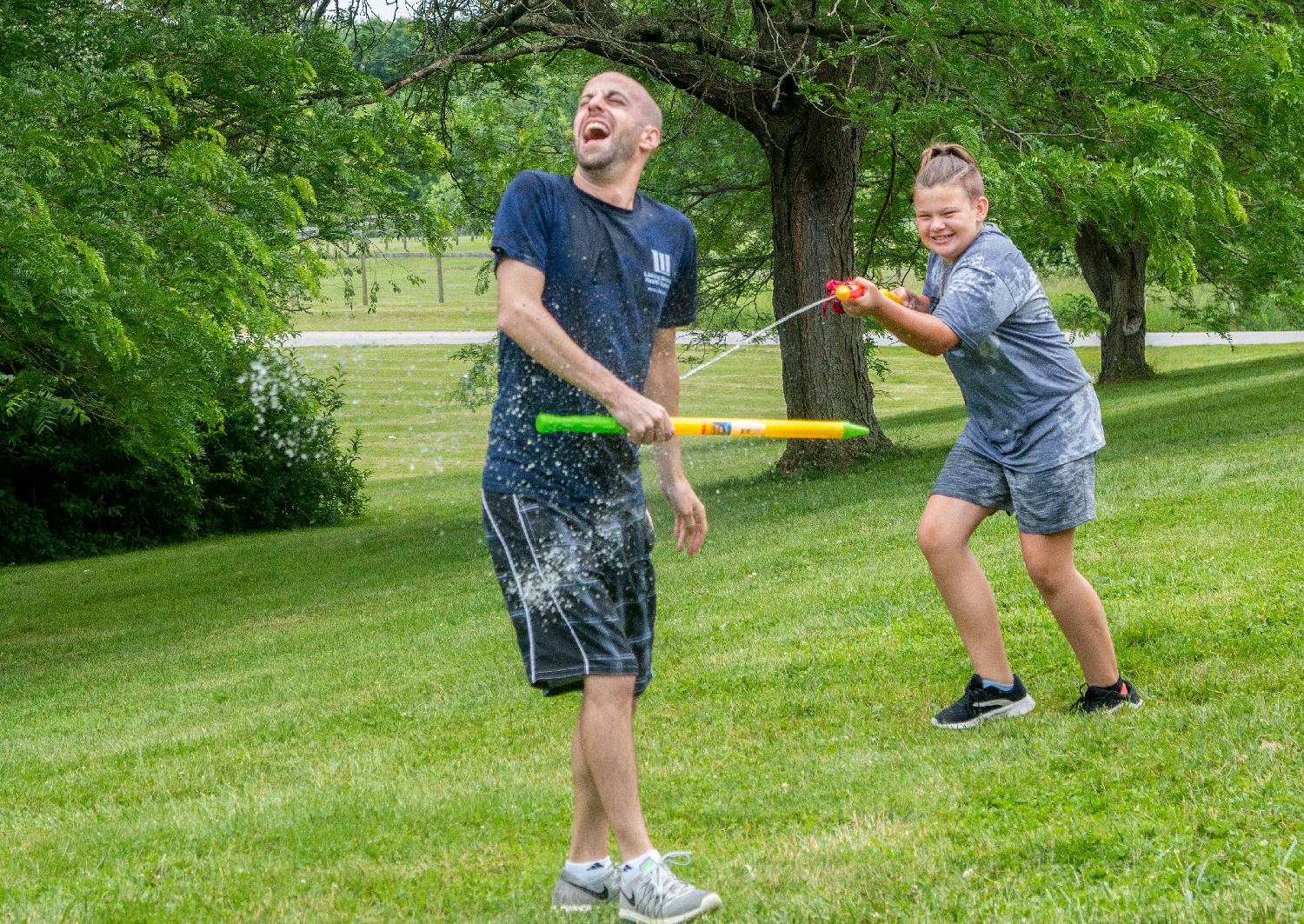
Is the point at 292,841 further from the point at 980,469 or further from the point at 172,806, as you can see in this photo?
the point at 980,469

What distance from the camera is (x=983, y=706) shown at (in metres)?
5.34

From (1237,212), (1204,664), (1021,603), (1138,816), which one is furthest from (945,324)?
(1237,212)

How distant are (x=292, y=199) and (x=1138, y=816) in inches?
339

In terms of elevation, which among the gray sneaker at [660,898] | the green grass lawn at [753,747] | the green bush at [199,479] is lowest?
the green bush at [199,479]

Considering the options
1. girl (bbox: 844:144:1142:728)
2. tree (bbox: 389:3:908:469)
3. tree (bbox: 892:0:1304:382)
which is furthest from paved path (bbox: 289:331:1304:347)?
girl (bbox: 844:144:1142:728)

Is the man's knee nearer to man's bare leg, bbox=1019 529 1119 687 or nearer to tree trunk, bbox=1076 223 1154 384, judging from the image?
man's bare leg, bbox=1019 529 1119 687

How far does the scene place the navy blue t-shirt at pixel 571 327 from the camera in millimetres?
3613

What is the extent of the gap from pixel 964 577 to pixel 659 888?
81.3 inches

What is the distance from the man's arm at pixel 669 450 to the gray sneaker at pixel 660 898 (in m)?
0.87

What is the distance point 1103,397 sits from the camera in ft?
79.9

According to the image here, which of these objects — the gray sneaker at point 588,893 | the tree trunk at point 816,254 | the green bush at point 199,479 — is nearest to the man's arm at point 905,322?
the gray sneaker at point 588,893

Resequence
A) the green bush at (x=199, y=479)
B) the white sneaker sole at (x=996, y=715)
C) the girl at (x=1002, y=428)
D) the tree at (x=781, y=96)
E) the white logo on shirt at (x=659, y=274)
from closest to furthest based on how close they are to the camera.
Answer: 1. the white logo on shirt at (x=659, y=274)
2. the girl at (x=1002, y=428)
3. the white sneaker sole at (x=996, y=715)
4. the tree at (x=781, y=96)
5. the green bush at (x=199, y=479)

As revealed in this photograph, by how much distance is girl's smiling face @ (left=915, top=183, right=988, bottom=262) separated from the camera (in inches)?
190

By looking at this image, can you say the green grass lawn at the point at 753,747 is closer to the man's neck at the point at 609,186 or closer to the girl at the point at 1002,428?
the girl at the point at 1002,428
